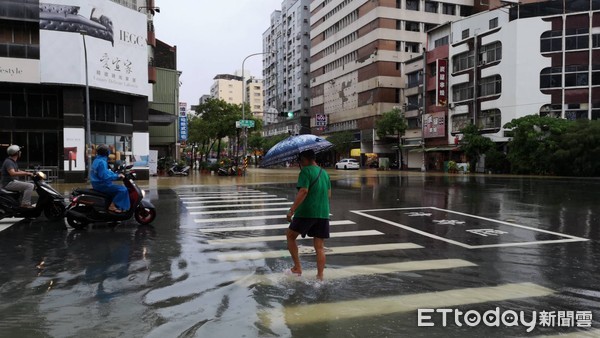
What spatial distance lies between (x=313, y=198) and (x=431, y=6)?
64634mm

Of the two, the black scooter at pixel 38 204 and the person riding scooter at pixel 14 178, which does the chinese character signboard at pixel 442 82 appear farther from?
the person riding scooter at pixel 14 178

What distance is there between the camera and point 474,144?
1672 inches

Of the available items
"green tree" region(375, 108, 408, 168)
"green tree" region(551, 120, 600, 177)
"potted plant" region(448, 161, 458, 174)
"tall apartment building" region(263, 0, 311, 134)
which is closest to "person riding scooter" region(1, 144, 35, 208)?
"green tree" region(551, 120, 600, 177)

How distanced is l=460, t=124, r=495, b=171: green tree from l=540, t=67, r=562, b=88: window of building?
6.49m

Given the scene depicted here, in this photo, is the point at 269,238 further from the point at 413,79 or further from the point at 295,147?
the point at 413,79

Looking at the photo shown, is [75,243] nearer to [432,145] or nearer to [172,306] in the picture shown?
[172,306]

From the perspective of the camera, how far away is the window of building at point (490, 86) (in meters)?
43.4

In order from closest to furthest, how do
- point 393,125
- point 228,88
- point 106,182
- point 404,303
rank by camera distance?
point 404,303 → point 106,182 → point 393,125 → point 228,88

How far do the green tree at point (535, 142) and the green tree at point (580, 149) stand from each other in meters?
0.53

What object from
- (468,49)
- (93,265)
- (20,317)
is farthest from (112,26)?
(468,49)

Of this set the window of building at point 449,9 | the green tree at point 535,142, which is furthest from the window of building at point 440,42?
the green tree at point 535,142

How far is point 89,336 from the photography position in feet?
13.1

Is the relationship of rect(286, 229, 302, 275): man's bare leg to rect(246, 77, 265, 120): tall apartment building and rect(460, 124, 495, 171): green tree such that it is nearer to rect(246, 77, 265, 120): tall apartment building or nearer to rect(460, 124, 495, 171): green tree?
rect(460, 124, 495, 171): green tree

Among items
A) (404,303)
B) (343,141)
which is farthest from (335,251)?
(343,141)
